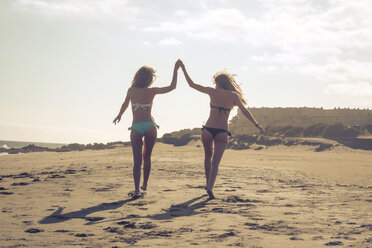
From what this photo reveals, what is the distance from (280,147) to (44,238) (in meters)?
18.3

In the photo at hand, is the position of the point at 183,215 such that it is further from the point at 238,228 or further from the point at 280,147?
the point at 280,147

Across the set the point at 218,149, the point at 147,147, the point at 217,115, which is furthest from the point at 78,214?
the point at 217,115

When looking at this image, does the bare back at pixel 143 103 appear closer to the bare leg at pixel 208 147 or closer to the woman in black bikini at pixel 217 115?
the woman in black bikini at pixel 217 115

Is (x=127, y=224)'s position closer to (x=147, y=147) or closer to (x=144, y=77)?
(x=147, y=147)

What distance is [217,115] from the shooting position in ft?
23.3

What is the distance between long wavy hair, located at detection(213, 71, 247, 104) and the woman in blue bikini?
0.76 metres

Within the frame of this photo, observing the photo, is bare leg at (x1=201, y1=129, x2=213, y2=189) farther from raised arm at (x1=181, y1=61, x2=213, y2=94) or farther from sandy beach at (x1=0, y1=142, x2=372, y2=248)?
raised arm at (x1=181, y1=61, x2=213, y2=94)

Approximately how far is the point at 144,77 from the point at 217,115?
141 centimetres

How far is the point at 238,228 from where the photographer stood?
4516mm

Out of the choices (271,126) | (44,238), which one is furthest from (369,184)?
(271,126)

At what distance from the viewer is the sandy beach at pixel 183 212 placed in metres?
4.04

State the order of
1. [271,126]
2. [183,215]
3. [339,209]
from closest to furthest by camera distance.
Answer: [183,215] → [339,209] → [271,126]

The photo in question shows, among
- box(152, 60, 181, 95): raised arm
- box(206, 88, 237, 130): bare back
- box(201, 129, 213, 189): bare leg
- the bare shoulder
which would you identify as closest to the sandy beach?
box(201, 129, 213, 189): bare leg

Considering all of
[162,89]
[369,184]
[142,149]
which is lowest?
[369,184]
